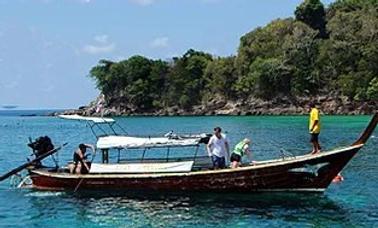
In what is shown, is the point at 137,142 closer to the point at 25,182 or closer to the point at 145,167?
the point at 145,167

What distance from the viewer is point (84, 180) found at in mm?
31469

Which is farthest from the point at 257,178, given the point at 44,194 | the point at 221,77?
the point at 221,77

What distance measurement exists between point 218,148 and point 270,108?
11387 cm

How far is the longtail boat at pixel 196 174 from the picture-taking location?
29406mm

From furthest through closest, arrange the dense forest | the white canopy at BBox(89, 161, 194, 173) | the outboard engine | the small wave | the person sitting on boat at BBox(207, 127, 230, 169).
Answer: the dense forest < the outboard engine < the small wave < the white canopy at BBox(89, 161, 194, 173) < the person sitting on boat at BBox(207, 127, 230, 169)

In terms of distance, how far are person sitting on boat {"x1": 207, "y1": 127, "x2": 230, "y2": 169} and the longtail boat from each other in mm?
514

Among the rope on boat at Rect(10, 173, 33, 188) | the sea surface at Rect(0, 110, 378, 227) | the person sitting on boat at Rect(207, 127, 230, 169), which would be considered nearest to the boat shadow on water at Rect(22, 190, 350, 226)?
the sea surface at Rect(0, 110, 378, 227)

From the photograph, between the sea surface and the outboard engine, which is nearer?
the sea surface

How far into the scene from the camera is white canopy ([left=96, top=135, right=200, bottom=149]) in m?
31.6

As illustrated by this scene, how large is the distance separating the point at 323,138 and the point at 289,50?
2707 inches

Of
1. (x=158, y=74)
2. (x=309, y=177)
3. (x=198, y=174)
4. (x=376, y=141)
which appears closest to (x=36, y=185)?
(x=198, y=174)

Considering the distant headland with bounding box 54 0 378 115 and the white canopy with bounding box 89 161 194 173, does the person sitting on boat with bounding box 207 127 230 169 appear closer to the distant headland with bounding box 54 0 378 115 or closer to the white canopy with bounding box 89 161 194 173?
the white canopy with bounding box 89 161 194 173

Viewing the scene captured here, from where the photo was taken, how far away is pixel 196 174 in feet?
98.4

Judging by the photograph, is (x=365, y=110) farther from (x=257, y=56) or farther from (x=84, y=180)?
A: (x=84, y=180)
